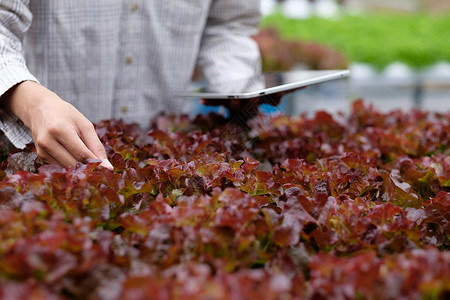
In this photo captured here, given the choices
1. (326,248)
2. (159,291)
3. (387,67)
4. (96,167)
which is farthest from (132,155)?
(387,67)

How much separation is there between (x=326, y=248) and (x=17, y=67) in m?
0.90

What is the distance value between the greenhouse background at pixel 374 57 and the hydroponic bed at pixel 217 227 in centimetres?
227

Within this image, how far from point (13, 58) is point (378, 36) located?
568 cm

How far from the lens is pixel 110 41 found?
6.25ft

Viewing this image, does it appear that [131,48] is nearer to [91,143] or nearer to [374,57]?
[91,143]

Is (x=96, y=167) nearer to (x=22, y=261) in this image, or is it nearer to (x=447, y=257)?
(x=22, y=261)

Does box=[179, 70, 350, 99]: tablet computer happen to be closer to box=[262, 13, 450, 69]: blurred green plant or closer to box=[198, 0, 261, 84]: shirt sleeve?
box=[198, 0, 261, 84]: shirt sleeve

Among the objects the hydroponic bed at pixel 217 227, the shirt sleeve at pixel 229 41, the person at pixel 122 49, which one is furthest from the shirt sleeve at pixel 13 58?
the shirt sleeve at pixel 229 41

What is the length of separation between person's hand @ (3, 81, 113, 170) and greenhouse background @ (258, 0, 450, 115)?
96.3 inches

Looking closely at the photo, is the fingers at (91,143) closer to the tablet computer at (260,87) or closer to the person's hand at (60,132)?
the person's hand at (60,132)

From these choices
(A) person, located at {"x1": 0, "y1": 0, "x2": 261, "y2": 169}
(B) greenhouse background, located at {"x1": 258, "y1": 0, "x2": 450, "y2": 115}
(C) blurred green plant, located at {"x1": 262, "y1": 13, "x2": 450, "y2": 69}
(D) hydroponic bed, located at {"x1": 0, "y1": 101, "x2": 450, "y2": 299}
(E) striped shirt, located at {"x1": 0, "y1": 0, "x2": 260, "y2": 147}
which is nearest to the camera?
(D) hydroponic bed, located at {"x1": 0, "y1": 101, "x2": 450, "y2": 299}

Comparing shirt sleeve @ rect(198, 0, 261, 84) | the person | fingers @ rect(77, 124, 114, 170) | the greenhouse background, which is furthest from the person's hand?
the greenhouse background

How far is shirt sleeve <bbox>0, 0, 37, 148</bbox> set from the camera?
52.2 inches

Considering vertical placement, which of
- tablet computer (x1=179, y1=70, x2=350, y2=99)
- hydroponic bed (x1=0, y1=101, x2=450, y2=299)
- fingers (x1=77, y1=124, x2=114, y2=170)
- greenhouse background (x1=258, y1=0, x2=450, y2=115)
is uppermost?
tablet computer (x1=179, y1=70, x2=350, y2=99)
